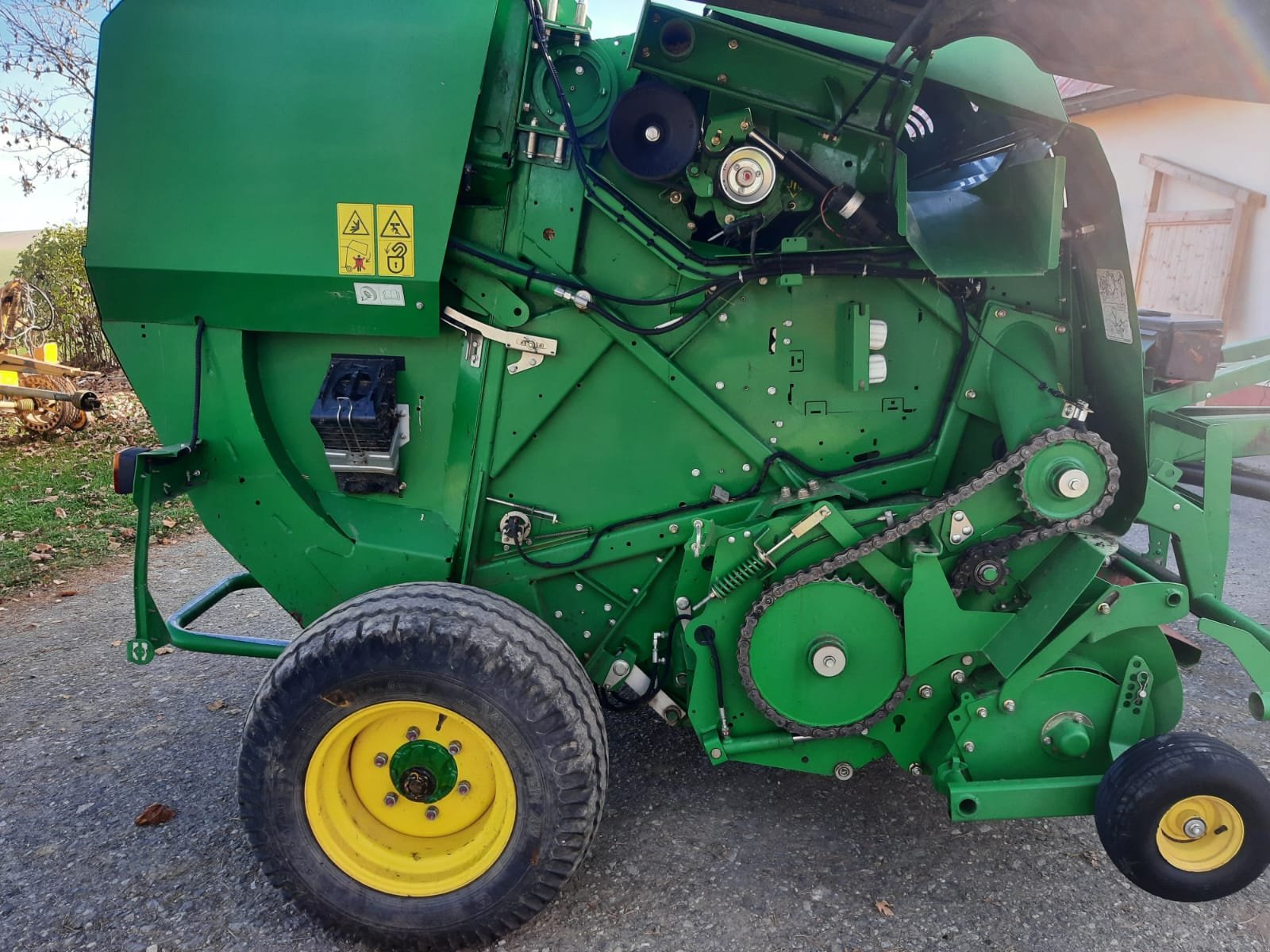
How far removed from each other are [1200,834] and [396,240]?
121 inches

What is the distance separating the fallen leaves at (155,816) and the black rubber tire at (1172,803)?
10.6 feet

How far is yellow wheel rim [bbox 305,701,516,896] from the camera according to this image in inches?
103

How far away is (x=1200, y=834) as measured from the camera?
2.58 metres

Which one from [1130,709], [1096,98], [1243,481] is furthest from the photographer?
[1096,98]

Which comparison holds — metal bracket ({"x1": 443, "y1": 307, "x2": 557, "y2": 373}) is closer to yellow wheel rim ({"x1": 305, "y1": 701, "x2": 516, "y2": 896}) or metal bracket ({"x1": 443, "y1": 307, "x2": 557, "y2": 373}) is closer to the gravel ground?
yellow wheel rim ({"x1": 305, "y1": 701, "x2": 516, "y2": 896})

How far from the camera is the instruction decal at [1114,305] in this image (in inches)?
107

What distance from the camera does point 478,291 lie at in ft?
9.32

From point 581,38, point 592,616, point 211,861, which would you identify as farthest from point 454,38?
point 211,861

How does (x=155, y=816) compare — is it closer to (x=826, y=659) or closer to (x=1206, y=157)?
(x=826, y=659)

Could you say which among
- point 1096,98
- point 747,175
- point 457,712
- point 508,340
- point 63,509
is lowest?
point 63,509

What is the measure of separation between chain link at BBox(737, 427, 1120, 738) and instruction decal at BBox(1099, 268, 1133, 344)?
1.25 feet

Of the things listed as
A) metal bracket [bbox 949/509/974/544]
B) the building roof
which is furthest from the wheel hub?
the building roof

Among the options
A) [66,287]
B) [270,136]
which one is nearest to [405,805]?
[270,136]

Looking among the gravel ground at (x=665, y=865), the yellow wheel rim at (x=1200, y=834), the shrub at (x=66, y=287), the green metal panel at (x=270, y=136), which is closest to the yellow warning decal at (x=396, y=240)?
the green metal panel at (x=270, y=136)
